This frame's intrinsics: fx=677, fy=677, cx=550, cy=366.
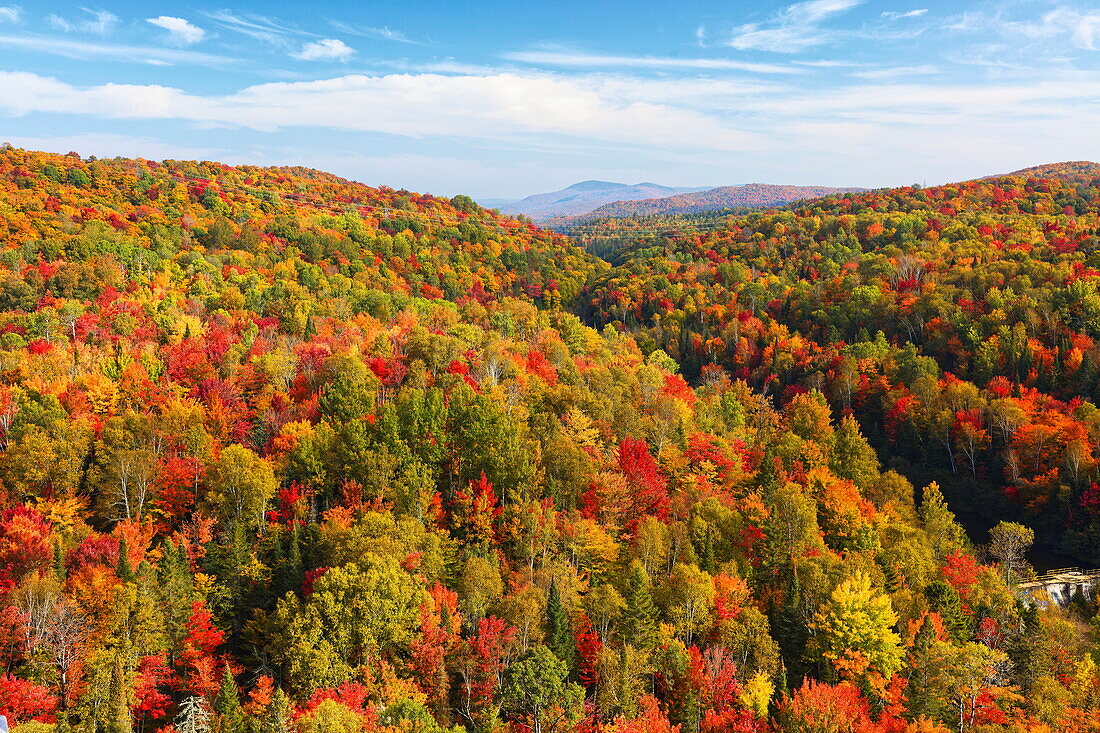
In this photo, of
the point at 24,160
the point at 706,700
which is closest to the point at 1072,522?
the point at 706,700

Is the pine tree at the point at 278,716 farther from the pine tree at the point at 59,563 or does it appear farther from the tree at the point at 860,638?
the tree at the point at 860,638

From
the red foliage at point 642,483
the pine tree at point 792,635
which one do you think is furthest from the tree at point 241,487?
→ the pine tree at point 792,635

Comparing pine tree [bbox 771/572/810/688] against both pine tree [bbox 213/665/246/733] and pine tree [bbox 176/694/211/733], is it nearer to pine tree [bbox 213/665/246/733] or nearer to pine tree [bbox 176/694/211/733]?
pine tree [bbox 213/665/246/733]

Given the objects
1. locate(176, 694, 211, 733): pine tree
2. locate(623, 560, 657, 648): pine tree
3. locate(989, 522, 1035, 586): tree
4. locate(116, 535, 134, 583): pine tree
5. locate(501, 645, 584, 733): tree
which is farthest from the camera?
locate(989, 522, 1035, 586): tree

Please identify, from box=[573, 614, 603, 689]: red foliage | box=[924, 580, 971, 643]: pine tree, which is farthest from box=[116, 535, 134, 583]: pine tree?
box=[924, 580, 971, 643]: pine tree

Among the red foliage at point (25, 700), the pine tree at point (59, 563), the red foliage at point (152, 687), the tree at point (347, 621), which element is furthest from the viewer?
the pine tree at point (59, 563)

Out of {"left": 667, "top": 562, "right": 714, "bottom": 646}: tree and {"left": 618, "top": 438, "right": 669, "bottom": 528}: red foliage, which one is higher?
{"left": 618, "top": 438, "right": 669, "bottom": 528}: red foliage

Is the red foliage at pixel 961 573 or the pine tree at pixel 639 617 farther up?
the pine tree at pixel 639 617
